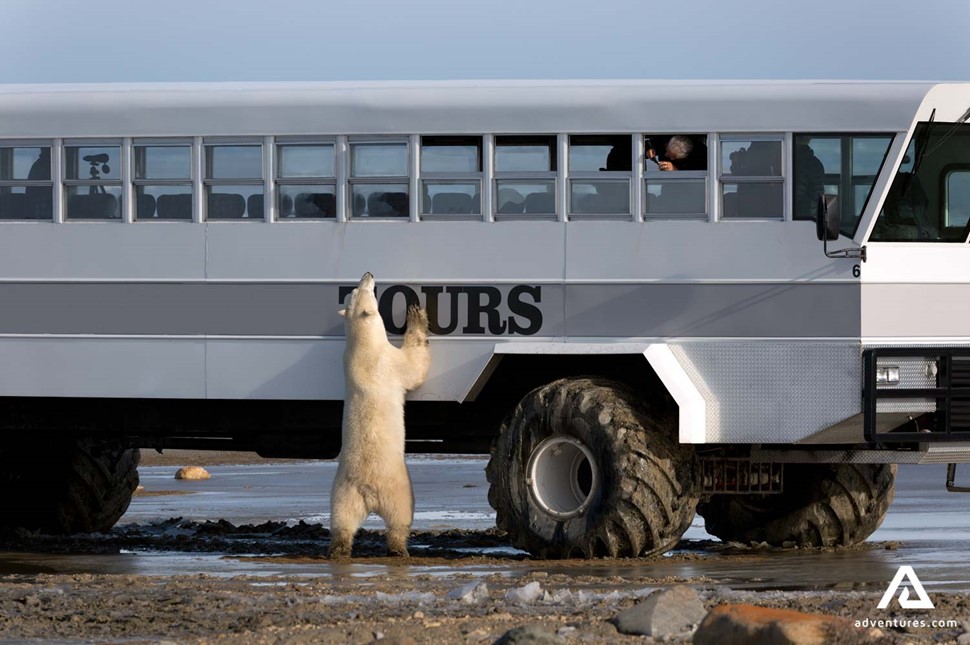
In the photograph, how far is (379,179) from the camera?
1342 cm

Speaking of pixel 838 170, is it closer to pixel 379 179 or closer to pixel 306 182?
pixel 379 179

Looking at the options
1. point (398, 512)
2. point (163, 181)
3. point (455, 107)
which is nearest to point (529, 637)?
point (398, 512)

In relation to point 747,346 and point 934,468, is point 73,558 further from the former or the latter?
point 934,468

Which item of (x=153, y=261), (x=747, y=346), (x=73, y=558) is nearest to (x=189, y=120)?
(x=153, y=261)

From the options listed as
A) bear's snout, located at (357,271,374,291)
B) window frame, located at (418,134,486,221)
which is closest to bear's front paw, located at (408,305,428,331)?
bear's snout, located at (357,271,374,291)

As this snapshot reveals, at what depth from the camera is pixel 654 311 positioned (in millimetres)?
12914

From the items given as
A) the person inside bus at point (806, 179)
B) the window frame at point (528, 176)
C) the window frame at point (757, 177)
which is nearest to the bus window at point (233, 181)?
the window frame at point (528, 176)

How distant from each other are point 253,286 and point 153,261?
0.83 metres

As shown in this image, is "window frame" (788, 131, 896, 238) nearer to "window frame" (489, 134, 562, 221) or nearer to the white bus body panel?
the white bus body panel

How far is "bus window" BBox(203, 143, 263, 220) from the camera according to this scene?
44.7 ft

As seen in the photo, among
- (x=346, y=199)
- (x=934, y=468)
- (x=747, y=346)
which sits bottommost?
(x=934, y=468)

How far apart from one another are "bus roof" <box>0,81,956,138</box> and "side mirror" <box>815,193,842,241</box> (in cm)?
77

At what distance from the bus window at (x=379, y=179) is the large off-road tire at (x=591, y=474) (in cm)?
183

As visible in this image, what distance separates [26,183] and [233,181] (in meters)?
1.76
